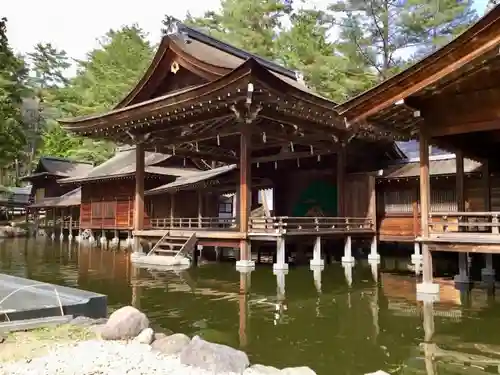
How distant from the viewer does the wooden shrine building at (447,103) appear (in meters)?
7.59

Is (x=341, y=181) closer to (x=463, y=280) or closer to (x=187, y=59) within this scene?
(x=187, y=59)

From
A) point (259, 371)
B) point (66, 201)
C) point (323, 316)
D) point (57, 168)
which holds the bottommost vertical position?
point (323, 316)

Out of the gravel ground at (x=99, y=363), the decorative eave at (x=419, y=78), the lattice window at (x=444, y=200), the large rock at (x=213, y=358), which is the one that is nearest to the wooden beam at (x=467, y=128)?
the decorative eave at (x=419, y=78)

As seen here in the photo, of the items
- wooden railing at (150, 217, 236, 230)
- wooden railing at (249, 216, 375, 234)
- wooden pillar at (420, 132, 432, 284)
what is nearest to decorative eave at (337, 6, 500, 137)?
wooden pillar at (420, 132, 432, 284)

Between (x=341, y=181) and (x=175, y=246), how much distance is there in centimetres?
661

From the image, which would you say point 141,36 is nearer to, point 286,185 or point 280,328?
point 286,185

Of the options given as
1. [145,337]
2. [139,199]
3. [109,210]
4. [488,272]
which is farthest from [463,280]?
[109,210]

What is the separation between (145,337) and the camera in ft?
17.3

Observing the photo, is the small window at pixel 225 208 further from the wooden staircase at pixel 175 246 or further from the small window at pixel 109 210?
the wooden staircase at pixel 175 246

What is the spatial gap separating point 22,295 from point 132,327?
2.52m

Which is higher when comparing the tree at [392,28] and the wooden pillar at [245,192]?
the tree at [392,28]

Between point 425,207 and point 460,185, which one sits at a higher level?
point 460,185

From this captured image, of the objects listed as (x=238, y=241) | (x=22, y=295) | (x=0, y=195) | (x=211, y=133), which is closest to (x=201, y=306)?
(x=22, y=295)

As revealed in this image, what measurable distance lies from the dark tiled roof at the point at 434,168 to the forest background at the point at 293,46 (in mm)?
7416
